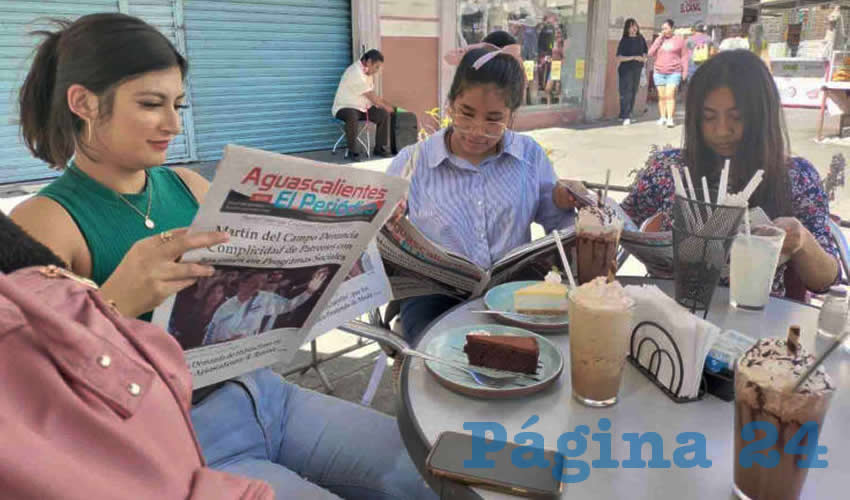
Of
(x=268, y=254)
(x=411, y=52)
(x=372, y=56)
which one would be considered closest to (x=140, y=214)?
(x=268, y=254)

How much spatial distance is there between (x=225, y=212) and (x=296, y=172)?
0.13 m

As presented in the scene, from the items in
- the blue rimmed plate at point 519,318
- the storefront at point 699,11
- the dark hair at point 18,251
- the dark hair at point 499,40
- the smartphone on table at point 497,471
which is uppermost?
the storefront at point 699,11

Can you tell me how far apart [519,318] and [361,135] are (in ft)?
20.4

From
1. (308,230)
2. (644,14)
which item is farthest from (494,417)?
(644,14)

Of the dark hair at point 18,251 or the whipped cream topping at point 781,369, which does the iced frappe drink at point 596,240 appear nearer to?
the whipped cream topping at point 781,369

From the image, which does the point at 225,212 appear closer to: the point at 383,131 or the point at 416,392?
the point at 416,392

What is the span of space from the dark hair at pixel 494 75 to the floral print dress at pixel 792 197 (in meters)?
0.53

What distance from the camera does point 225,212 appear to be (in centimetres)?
98

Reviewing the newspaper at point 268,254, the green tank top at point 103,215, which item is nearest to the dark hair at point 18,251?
the newspaper at point 268,254

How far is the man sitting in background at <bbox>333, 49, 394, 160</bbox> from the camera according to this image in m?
6.76

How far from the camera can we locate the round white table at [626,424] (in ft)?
2.73

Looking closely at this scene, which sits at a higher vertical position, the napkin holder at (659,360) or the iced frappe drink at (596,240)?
the iced frappe drink at (596,240)

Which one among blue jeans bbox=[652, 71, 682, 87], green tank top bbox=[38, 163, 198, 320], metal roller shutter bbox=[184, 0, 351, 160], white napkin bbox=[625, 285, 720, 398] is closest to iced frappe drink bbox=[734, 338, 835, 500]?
white napkin bbox=[625, 285, 720, 398]

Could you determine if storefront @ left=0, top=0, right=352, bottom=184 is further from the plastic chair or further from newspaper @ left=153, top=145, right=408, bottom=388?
newspaper @ left=153, top=145, right=408, bottom=388
